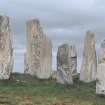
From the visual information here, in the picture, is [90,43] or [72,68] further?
[90,43]

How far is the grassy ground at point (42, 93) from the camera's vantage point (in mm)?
23750

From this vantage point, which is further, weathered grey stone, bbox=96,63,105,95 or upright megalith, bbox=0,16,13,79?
upright megalith, bbox=0,16,13,79

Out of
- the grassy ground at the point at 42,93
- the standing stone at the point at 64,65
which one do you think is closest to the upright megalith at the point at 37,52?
the grassy ground at the point at 42,93

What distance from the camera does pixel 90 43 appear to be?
37.6 m

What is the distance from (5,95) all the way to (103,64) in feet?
18.7

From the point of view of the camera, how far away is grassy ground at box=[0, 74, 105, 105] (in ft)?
77.9

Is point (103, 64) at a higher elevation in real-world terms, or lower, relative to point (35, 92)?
higher

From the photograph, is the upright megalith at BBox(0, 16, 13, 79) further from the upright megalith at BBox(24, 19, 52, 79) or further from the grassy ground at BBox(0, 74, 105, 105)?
the upright megalith at BBox(24, 19, 52, 79)

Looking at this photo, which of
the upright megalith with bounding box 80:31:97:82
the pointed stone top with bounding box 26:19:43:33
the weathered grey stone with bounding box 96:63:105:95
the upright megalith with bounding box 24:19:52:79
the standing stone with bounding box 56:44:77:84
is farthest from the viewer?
the pointed stone top with bounding box 26:19:43:33

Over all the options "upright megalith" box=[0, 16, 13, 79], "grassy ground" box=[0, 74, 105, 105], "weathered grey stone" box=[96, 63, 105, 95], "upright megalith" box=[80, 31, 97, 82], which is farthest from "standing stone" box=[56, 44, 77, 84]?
"weathered grey stone" box=[96, 63, 105, 95]

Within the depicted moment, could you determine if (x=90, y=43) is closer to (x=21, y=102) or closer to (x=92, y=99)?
(x=92, y=99)

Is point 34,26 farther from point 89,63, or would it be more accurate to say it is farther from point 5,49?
point 5,49

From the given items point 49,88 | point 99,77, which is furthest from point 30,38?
point 99,77

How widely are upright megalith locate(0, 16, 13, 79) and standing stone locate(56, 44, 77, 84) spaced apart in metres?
3.39
